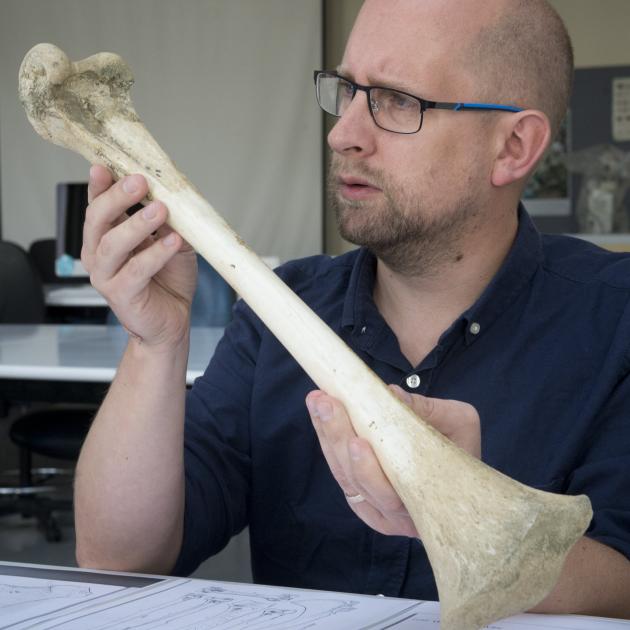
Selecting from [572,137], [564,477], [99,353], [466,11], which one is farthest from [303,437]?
[572,137]

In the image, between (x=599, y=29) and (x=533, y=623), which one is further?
(x=599, y=29)

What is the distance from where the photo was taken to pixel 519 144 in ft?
4.51

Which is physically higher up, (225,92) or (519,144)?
(225,92)

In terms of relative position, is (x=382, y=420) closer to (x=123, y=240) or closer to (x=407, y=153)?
(x=123, y=240)

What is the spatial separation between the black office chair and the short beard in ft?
A: 6.07

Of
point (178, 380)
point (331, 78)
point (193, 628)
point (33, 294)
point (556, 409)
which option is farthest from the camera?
point (33, 294)

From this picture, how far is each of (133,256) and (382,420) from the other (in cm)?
37

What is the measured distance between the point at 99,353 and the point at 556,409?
5.10 ft

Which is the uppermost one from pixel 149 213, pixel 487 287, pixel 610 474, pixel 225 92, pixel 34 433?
pixel 225 92

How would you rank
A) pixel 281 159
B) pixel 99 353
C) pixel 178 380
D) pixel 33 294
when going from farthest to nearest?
pixel 281 159
pixel 33 294
pixel 99 353
pixel 178 380

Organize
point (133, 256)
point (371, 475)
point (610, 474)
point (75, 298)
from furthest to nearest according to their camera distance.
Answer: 1. point (75, 298)
2. point (610, 474)
3. point (133, 256)
4. point (371, 475)

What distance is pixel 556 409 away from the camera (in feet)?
4.09

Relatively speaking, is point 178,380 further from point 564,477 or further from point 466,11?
point 466,11

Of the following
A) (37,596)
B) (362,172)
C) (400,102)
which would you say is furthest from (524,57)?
(37,596)
